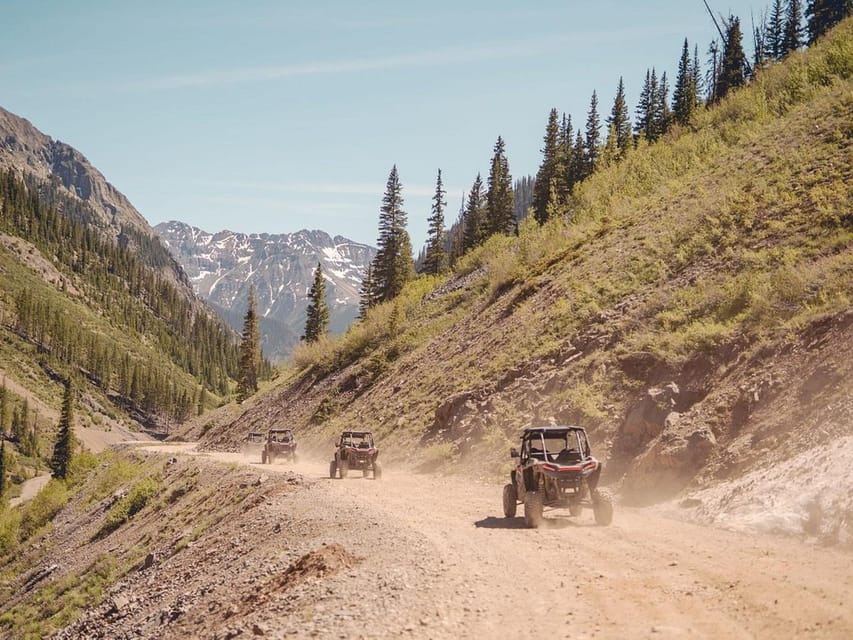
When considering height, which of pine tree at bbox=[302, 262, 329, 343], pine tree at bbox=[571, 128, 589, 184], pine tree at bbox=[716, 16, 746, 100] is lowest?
pine tree at bbox=[302, 262, 329, 343]

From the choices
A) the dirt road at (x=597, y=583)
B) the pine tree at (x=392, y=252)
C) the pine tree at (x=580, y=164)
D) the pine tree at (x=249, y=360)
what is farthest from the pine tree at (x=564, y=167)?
the dirt road at (x=597, y=583)

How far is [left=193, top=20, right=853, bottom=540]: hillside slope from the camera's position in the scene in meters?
14.7

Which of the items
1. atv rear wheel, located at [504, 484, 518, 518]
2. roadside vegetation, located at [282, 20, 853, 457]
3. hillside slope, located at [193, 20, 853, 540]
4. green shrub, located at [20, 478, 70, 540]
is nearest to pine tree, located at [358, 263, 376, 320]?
roadside vegetation, located at [282, 20, 853, 457]

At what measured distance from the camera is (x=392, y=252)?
70812 millimetres

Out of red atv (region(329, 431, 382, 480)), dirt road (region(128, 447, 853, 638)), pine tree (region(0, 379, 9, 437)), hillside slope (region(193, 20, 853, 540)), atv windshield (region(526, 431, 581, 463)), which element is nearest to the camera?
dirt road (region(128, 447, 853, 638))

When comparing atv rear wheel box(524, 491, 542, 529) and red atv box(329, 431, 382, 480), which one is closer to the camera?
atv rear wheel box(524, 491, 542, 529)

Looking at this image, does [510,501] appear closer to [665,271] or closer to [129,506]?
[665,271]

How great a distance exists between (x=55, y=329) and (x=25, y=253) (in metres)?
57.2

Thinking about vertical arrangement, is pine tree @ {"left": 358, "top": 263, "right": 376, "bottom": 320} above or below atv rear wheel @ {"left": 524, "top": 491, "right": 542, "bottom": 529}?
above

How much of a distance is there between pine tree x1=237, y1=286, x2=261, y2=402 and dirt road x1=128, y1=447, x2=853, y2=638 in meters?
68.4

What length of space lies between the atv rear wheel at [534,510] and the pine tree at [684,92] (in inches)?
2792

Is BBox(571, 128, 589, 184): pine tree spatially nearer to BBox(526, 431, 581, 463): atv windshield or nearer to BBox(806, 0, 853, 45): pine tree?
BBox(806, 0, 853, 45): pine tree

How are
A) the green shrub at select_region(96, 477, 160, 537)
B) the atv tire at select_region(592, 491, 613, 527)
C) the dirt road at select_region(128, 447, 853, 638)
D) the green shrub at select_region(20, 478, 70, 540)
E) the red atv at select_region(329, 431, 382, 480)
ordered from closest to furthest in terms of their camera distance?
the dirt road at select_region(128, 447, 853, 638) < the atv tire at select_region(592, 491, 613, 527) < the red atv at select_region(329, 431, 382, 480) < the green shrub at select_region(96, 477, 160, 537) < the green shrub at select_region(20, 478, 70, 540)

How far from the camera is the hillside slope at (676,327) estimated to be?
14694 millimetres
